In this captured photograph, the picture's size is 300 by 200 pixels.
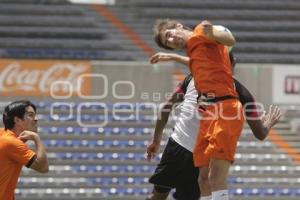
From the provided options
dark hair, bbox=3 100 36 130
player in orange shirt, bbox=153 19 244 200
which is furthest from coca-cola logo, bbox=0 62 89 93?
player in orange shirt, bbox=153 19 244 200

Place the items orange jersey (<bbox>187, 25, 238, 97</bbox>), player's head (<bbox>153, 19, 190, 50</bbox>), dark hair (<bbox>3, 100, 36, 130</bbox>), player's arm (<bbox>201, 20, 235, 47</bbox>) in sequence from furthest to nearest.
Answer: dark hair (<bbox>3, 100, 36, 130</bbox>) → player's head (<bbox>153, 19, 190, 50</bbox>) → orange jersey (<bbox>187, 25, 238, 97</bbox>) → player's arm (<bbox>201, 20, 235, 47</bbox>)

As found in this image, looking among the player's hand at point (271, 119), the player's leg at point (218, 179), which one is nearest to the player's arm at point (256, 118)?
the player's hand at point (271, 119)

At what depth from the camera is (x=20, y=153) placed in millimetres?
4668

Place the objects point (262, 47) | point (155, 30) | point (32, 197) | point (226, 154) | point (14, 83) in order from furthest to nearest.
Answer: point (262, 47) < point (14, 83) < point (32, 197) < point (155, 30) < point (226, 154)

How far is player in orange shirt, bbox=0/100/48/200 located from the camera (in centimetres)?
465

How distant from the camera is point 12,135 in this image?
4738 mm

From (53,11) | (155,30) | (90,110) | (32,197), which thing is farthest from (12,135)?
(53,11)

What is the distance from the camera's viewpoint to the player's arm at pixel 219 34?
164 inches

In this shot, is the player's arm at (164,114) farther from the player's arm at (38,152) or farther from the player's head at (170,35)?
the player's arm at (38,152)

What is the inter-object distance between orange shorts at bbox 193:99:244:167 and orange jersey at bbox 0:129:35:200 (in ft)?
3.32

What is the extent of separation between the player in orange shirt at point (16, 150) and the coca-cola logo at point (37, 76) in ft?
16.6

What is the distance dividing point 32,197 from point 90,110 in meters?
1.51

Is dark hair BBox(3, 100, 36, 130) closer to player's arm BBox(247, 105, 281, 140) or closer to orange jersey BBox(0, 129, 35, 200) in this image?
orange jersey BBox(0, 129, 35, 200)

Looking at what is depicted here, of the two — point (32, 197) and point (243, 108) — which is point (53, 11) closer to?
point (32, 197)
